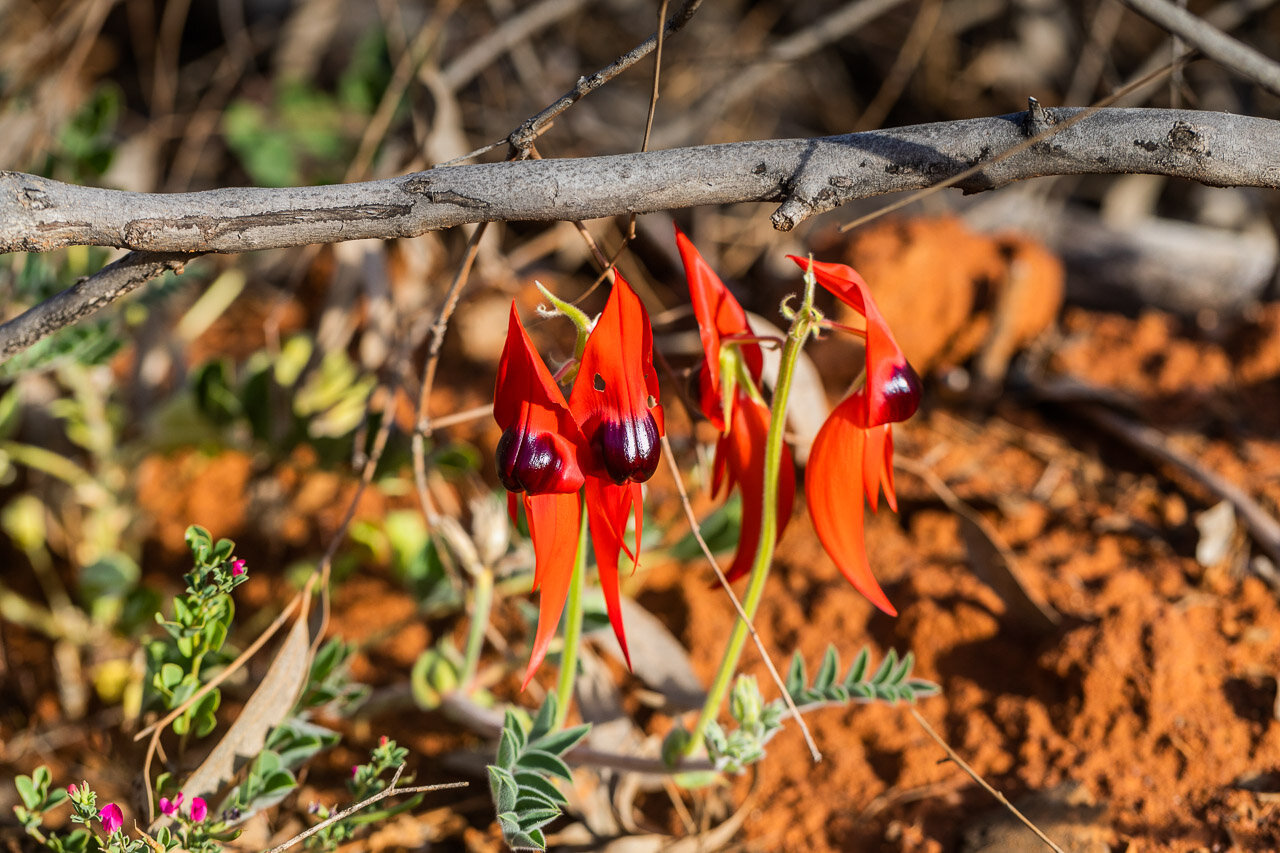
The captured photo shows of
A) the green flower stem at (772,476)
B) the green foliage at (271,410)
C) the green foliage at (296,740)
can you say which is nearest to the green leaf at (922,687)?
the green flower stem at (772,476)

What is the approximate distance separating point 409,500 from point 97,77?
219 cm

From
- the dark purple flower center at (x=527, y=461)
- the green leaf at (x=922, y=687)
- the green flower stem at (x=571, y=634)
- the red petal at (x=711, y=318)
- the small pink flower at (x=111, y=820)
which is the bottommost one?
the green leaf at (x=922, y=687)

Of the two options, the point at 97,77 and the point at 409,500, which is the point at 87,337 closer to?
the point at 409,500

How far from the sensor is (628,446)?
867 millimetres

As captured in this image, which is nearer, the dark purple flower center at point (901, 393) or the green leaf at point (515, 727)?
the dark purple flower center at point (901, 393)

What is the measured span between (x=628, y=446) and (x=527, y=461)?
0.09 meters

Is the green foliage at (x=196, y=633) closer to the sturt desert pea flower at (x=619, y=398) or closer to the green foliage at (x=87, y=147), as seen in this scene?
the sturt desert pea flower at (x=619, y=398)

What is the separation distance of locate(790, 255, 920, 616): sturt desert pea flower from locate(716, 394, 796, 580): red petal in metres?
0.05

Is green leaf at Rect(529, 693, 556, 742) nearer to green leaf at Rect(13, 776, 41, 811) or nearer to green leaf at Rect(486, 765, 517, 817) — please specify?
green leaf at Rect(486, 765, 517, 817)

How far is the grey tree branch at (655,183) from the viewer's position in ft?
2.87

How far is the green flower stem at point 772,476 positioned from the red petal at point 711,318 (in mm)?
54

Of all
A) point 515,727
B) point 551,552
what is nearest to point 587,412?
point 551,552

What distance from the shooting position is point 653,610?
66.2 inches

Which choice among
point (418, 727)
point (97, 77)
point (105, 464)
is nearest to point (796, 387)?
point (418, 727)
